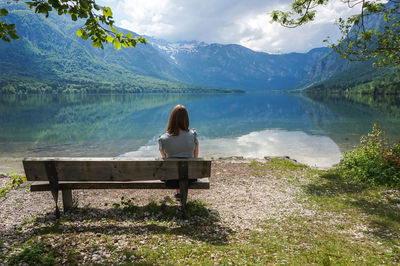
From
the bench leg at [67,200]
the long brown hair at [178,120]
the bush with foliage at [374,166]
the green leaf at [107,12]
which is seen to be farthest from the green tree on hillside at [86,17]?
the bush with foliage at [374,166]

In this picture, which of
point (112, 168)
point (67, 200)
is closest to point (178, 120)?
point (112, 168)

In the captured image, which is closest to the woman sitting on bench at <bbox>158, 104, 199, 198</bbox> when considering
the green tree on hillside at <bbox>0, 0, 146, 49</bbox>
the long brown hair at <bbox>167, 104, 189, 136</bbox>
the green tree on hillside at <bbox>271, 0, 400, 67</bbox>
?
the long brown hair at <bbox>167, 104, 189, 136</bbox>

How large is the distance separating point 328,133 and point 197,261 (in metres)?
41.6

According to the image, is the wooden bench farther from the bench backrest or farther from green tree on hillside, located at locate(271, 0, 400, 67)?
green tree on hillside, located at locate(271, 0, 400, 67)

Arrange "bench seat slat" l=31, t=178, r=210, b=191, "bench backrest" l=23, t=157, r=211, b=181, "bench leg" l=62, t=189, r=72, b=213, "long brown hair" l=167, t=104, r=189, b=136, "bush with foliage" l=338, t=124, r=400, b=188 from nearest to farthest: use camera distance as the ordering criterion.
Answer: "bench backrest" l=23, t=157, r=211, b=181 < "bench seat slat" l=31, t=178, r=210, b=191 < "long brown hair" l=167, t=104, r=189, b=136 < "bench leg" l=62, t=189, r=72, b=213 < "bush with foliage" l=338, t=124, r=400, b=188

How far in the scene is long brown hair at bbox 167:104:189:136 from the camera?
24.8ft

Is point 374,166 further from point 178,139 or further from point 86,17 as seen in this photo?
point 86,17

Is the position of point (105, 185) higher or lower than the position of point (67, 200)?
higher

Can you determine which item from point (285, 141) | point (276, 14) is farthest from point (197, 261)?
point (285, 141)

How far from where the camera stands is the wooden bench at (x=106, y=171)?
7117 millimetres

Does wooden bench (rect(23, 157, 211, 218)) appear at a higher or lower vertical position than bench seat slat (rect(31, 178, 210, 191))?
higher

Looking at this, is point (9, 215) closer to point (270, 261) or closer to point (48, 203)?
point (48, 203)

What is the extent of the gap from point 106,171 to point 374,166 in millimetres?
12785

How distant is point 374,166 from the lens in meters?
13.0
